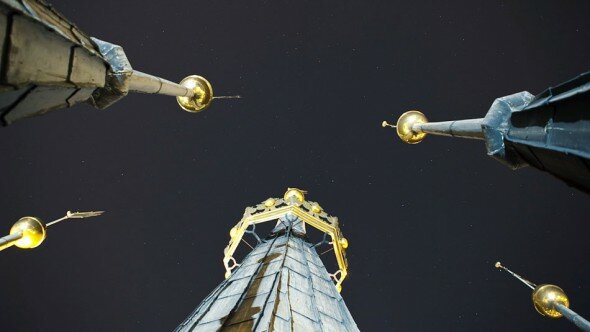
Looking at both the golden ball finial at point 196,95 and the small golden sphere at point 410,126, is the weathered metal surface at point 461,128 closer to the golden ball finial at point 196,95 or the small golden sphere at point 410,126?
the small golden sphere at point 410,126

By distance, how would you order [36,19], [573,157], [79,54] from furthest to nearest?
[79,54], [573,157], [36,19]

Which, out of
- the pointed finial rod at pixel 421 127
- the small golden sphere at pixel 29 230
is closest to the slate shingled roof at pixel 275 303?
the pointed finial rod at pixel 421 127

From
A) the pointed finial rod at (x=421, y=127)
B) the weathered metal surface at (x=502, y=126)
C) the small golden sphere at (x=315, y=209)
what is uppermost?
the pointed finial rod at (x=421, y=127)

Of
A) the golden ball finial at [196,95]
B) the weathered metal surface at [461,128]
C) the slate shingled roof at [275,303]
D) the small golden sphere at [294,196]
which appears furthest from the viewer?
the small golden sphere at [294,196]

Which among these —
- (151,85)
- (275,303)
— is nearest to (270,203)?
(151,85)

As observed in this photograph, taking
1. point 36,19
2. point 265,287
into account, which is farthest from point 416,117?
point 36,19

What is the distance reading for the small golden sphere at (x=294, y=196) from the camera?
22609mm

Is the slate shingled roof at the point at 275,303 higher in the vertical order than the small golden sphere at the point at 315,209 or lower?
lower

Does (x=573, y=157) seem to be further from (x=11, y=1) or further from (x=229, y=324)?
(x=229, y=324)

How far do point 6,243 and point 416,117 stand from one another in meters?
15.1

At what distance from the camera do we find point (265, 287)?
9.62 metres

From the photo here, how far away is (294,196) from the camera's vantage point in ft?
76.0

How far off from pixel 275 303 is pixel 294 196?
15.4 metres

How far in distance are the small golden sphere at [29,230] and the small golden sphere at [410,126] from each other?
14392mm
